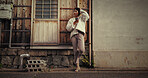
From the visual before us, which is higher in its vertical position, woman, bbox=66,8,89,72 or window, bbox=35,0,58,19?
window, bbox=35,0,58,19

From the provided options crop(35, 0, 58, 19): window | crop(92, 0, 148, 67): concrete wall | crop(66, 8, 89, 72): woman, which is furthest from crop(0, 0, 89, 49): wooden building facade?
crop(66, 8, 89, 72): woman

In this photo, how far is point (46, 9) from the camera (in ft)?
18.7

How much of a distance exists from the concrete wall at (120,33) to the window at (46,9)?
170 cm

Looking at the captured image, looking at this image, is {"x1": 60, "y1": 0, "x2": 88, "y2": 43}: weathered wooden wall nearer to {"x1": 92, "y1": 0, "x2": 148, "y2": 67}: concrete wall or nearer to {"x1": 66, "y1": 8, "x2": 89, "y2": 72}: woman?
{"x1": 92, "y1": 0, "x2": 148, "y2": 67}: concrete wall

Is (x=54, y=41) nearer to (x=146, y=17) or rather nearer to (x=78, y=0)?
(x=78, y=0)

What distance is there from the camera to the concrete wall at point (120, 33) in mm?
5527

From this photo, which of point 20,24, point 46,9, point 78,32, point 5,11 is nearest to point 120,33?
point 78,32

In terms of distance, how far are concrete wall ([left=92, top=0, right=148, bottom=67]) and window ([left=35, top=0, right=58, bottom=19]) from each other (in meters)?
1.70

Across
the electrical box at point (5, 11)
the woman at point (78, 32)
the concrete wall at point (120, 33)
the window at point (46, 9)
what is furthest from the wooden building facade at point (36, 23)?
the woman at point (78, 32)

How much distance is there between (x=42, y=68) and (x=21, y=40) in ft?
6.15

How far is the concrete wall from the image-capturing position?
5527mm

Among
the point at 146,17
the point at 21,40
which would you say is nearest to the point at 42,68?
the point at 21,40

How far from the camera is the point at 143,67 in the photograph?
548cm

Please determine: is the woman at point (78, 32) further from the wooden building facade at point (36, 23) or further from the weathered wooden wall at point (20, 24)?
the weathered wooden wall at point (20, 24)
